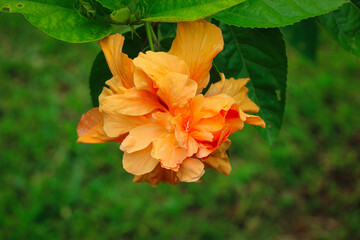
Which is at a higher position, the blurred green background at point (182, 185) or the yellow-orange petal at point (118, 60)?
the yellow-orange petal at point (118, 60)

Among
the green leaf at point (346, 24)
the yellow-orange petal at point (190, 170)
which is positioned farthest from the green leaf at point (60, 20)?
the green leaf at point (346, 24)

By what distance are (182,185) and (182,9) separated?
2010mm

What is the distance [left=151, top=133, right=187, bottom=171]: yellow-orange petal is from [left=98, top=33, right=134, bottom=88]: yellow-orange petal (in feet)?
0.33

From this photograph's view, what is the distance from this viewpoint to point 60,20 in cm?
61

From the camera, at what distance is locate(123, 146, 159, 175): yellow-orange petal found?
595 mm

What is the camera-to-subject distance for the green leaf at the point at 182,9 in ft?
1.83

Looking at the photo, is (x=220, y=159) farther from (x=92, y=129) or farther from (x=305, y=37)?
(x=305, y=37)

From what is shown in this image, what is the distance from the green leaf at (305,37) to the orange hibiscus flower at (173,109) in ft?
2.67

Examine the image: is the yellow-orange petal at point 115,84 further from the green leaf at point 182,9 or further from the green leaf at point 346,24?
the green leaf at point 346,24

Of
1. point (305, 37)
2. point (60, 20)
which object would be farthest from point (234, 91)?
point (305, 37)

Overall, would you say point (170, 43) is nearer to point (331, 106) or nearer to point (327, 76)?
point (331, 106)

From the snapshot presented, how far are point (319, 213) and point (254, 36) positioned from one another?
1.90m

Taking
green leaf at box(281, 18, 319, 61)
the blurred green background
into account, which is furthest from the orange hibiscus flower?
the blurred green background

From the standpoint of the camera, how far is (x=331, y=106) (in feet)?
9.68
